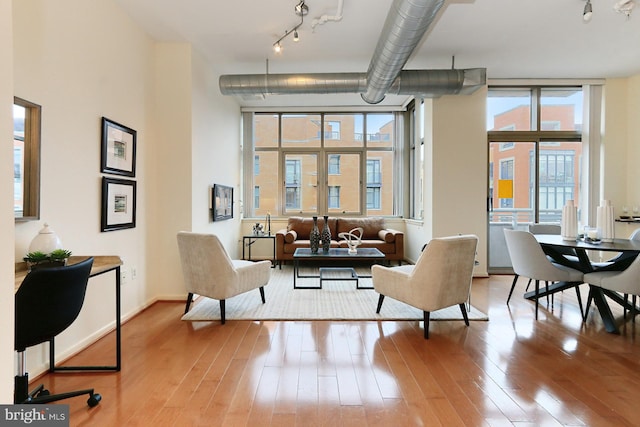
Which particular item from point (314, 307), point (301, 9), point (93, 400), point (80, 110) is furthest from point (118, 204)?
point (301, 9)

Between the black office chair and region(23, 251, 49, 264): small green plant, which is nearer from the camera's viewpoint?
the black office chair

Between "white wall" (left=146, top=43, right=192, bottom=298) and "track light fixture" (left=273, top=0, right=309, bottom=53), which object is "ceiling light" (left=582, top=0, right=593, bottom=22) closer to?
"track light fixture" (left=273, top=0, right=309, bottom=53)

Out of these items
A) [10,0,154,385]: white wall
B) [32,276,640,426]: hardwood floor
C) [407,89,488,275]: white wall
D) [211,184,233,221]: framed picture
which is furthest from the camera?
[407,89,488,275]: white wall

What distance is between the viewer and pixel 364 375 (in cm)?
213

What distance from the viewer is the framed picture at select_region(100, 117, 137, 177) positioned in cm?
279

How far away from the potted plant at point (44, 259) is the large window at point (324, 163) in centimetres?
458

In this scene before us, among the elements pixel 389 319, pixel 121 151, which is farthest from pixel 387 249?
pixel 121 151

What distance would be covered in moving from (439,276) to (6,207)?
2717 millimetres

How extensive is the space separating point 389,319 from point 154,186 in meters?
3.00

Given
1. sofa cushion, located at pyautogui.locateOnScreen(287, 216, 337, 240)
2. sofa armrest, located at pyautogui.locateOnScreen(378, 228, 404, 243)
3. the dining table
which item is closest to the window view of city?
sofa armrest, located at pyautogui.locateOnScreen(378, 228, 404, 243)

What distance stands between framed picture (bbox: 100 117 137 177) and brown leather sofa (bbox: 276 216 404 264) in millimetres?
2791

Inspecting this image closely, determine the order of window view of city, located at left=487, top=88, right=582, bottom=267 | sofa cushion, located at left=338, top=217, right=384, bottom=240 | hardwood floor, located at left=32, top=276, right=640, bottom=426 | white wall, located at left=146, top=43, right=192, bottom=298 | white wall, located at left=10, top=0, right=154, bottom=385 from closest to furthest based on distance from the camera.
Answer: hardwood floor, located at left=32, top=276, right=640, bottom=426 → white wall, located at left=10, top=0, right=154, bottom=385 → white wall, located at left=146, top=43, right=192, bottom=298 → window view of city, located at left=487, top=88, right=582, bottom=267 → sofa cushion, located at left=338, top=217, right=384, bottom=240

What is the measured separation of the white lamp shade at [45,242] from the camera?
6.15 feet

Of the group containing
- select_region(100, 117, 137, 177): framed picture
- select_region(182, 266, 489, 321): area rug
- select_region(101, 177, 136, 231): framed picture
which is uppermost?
select_region(100, 117, 137, 177): framed picture
